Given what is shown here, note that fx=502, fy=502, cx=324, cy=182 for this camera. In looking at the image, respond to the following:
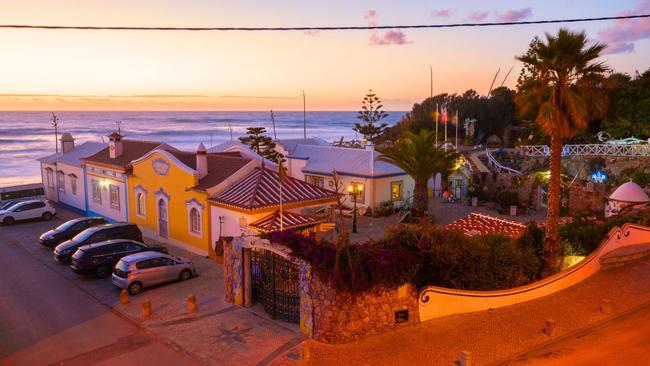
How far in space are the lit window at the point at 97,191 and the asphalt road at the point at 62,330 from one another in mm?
10500

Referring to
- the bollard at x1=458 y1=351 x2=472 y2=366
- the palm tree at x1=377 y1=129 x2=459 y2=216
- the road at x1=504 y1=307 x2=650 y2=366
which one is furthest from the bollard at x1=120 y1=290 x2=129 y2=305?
the palm tree at x1=377 y1=129 x2=459 y2=216

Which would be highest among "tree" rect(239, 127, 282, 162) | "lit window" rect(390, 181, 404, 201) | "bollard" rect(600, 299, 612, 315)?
"tree" rect(239, 127, 282, 162)

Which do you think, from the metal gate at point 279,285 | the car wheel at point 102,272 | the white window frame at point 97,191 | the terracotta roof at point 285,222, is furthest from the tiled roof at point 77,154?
the metal gate at point 279,285

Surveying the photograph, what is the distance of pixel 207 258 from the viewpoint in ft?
74.6

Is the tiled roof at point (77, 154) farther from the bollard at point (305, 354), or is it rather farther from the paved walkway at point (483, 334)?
the paved walkway at point (483, 334)

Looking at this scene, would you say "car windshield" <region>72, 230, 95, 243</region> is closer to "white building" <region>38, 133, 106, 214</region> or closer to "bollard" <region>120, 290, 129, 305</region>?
"bollard" <region>120, 290, 129, 305</region>

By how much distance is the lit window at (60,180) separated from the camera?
35.5 metres

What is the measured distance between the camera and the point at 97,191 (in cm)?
3136

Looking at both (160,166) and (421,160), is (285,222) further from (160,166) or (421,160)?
(421,160)

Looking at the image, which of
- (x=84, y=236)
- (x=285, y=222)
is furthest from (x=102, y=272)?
(x=285, y=222)

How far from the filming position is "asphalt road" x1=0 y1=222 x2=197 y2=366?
13.2 meters

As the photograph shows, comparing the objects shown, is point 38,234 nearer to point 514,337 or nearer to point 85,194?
point 85,194

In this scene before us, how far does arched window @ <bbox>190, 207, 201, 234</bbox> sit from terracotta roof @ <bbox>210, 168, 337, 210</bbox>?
1736 millimetres

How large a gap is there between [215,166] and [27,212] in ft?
46.5
